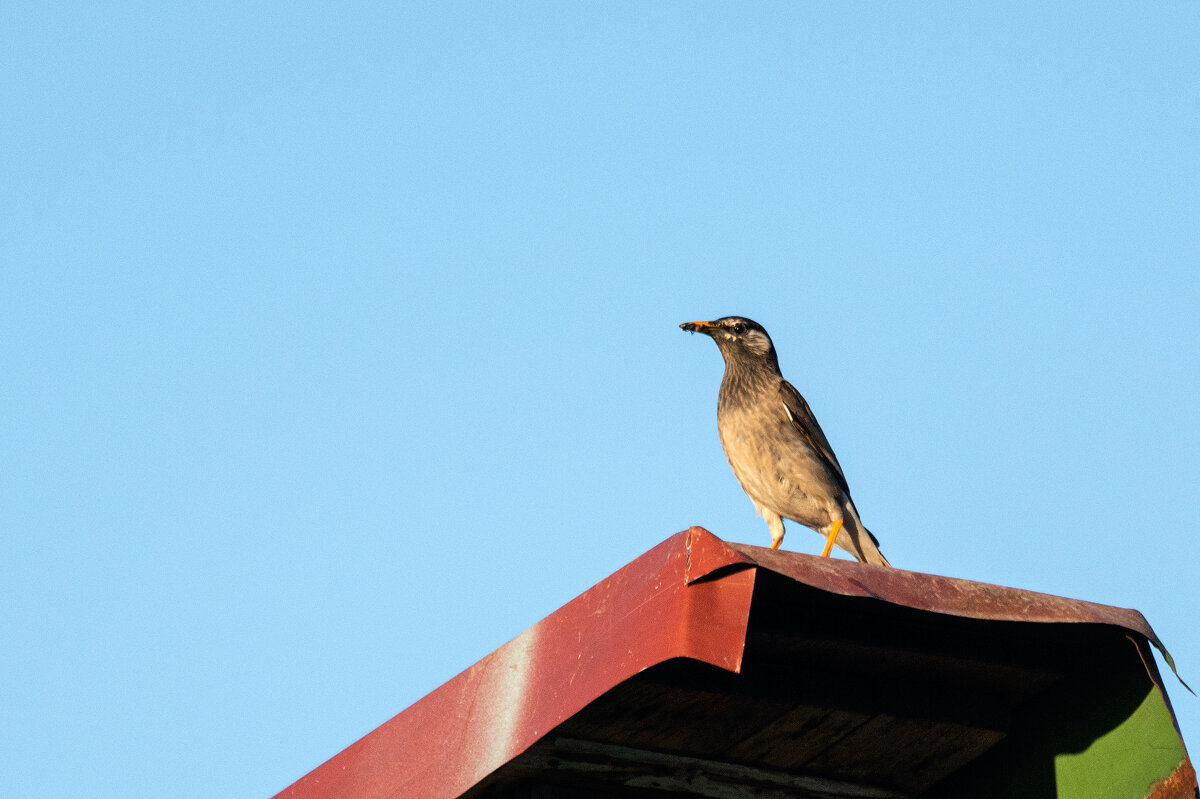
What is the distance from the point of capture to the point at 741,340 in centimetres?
895

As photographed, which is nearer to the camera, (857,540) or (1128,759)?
(1128,759)

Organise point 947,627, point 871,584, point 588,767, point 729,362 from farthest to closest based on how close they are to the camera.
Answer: point 729,362 → point 588,767 → point 947,627 → point 871,584

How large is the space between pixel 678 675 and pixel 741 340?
5.48m

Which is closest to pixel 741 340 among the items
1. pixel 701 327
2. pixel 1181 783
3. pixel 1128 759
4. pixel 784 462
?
pixel 701 327

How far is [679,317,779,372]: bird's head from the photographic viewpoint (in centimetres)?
886

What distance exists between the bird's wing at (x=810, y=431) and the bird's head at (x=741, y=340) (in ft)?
1.59

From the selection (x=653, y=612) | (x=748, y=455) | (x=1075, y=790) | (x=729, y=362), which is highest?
(x=729, y=362)

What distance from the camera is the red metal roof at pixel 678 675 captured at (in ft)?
10.5

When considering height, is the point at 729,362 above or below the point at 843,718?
above

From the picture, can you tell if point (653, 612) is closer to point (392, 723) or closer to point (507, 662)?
point (507, 662)

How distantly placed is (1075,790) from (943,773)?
16.9 inches

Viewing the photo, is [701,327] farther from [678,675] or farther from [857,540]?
[678,675]

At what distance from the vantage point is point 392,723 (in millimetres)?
4164

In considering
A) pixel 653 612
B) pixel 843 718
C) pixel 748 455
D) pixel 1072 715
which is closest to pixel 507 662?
pixel 653 612
